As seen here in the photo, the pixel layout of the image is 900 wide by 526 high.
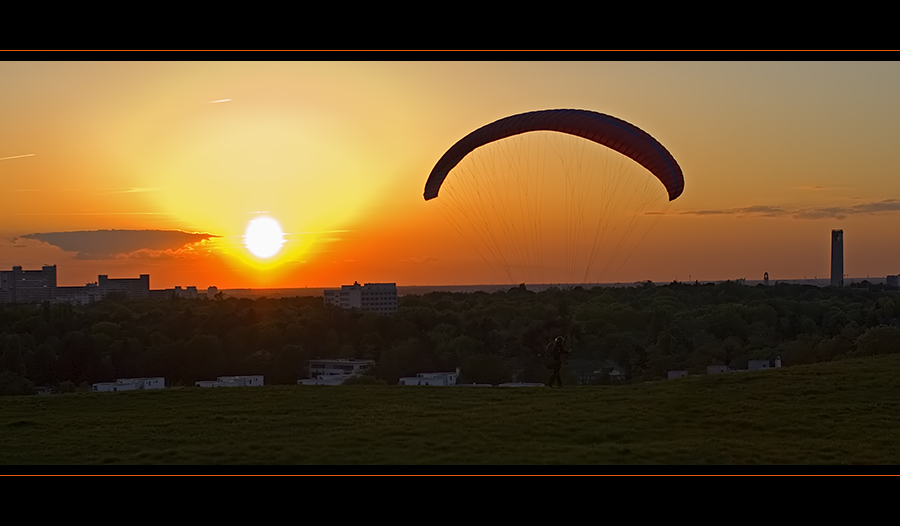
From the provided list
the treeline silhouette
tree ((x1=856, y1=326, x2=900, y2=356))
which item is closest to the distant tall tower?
the treeline silhouette

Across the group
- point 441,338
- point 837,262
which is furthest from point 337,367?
point 837,262

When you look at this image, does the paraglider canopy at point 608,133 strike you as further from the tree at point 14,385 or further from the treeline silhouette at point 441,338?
the tree at point 14,385

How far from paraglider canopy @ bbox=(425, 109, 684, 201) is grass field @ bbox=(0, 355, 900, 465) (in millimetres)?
6004

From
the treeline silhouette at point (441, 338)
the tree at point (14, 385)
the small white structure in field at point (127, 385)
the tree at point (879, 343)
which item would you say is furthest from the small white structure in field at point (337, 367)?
the tree at point (879, 343)

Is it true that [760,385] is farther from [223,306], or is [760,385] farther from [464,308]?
[223,306]

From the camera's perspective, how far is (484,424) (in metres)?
17.3

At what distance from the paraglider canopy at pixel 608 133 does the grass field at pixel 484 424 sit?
19.7 feet

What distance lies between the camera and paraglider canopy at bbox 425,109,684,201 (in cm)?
1933

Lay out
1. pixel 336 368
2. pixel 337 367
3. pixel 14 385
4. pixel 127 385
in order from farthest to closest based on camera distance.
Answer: pixel 337 367, pixel 336 368, pixel 14 385, pixel 127 385

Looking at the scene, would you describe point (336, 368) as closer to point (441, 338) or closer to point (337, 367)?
point (337, 367)

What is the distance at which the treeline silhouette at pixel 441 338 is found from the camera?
172 feet

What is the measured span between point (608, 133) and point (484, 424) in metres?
8.03
